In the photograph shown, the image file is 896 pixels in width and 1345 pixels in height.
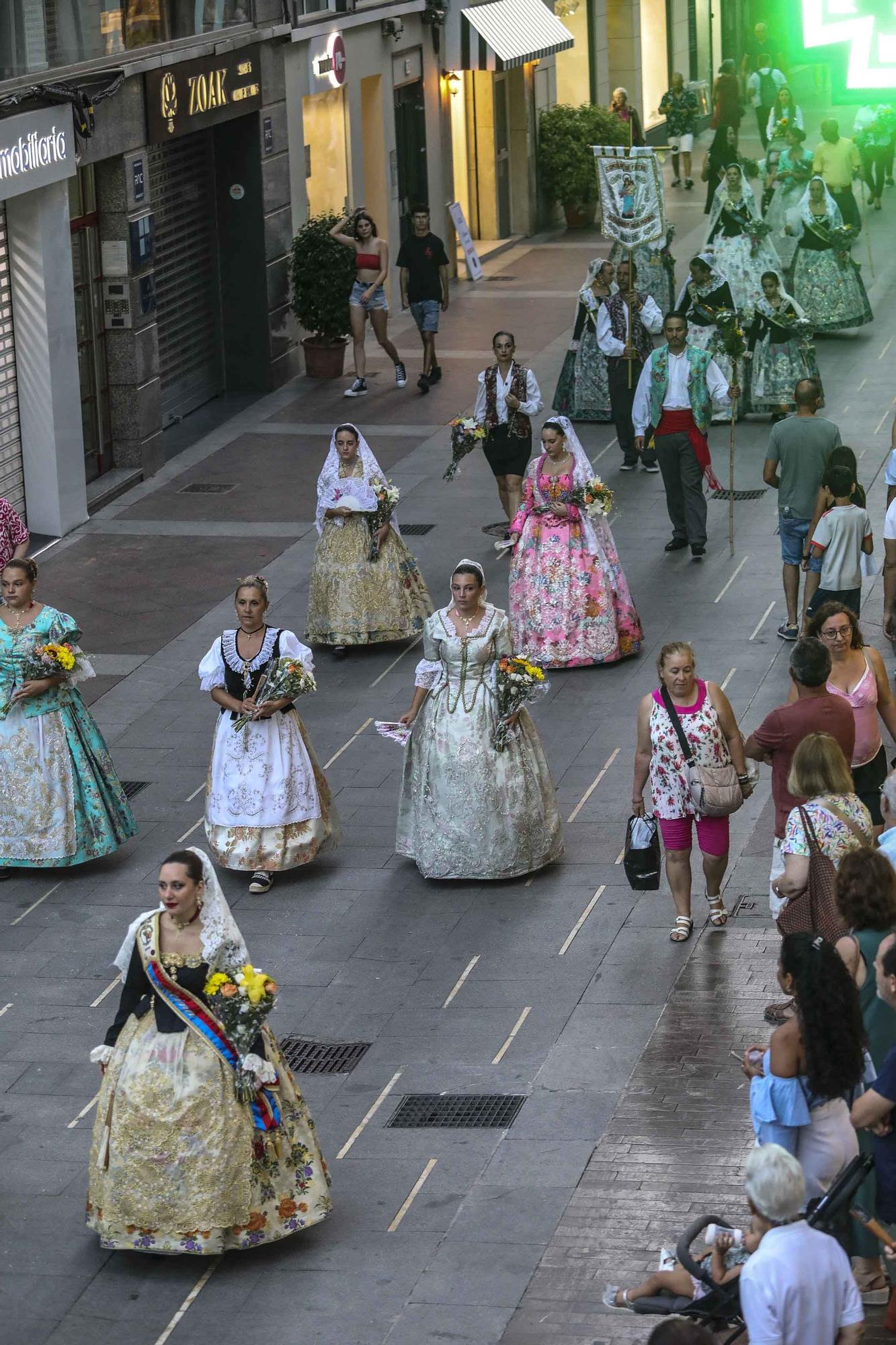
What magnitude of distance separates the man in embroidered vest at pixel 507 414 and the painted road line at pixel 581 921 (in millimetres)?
5820

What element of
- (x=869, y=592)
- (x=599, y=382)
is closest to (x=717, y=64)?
(x=599, y=382)

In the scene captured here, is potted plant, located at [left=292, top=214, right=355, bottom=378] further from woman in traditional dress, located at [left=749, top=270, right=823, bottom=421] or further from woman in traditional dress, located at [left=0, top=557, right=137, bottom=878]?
woman in traditional dress, located at [left=0, top=557, right=137, bottom=878]

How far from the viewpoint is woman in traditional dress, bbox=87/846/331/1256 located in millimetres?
7617

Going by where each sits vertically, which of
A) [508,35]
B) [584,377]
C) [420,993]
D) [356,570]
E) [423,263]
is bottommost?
[420,993]

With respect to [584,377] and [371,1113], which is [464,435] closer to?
[584,377]

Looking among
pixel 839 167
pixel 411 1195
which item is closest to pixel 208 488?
pixel 839 167

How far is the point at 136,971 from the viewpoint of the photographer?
25.2ft

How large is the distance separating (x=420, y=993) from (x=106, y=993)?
1467 millimetres

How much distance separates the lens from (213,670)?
36.9 feet

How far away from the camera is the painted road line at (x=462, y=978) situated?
10031mm

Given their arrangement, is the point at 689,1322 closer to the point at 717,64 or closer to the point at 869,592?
the point at 869,592

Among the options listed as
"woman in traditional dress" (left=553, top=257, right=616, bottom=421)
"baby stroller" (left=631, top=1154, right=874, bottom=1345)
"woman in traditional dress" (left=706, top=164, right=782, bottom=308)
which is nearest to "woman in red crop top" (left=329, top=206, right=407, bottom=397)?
"woman in traditional dress" (left=553, top=257, right=616, bottom=421)

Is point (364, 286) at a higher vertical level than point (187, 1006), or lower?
higher

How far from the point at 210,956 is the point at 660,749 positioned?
10.4 ft
